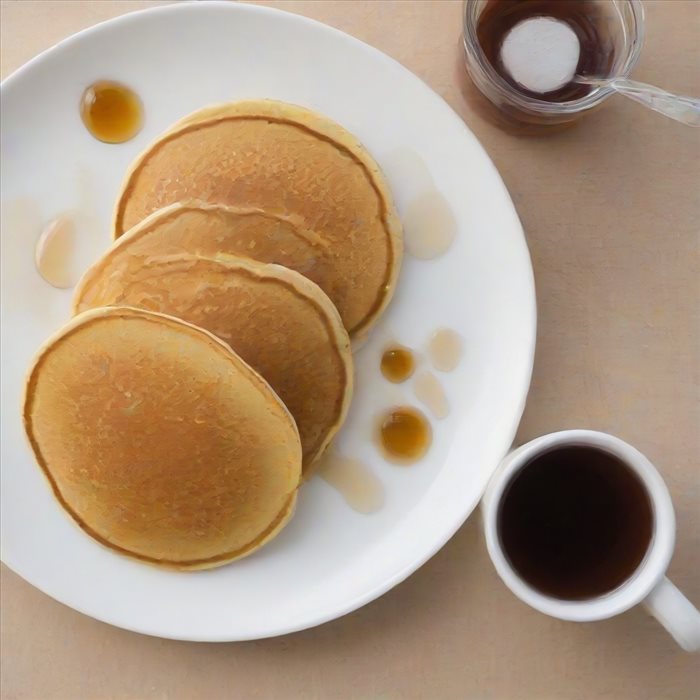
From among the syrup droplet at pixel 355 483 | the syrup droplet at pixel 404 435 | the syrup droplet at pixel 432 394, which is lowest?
the syrup droplet at pixel 355 483

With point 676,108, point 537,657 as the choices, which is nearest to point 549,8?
point 676,108

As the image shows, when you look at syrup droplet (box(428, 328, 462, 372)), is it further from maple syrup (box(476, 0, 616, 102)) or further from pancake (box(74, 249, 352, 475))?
maple syrup (box(476, 0, 616, 102))

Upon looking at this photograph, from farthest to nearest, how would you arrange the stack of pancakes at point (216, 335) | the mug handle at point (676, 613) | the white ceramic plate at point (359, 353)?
the white ceramic plate at point (359, 353)
the stack of pancakes at point (216, 335)
the mug handle at point (676, 613)

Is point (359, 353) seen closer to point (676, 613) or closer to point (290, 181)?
point (290, 181)

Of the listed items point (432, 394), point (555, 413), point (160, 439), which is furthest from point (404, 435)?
point (160, 439)

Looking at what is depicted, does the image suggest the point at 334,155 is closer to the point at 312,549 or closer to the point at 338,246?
the point at 338,246

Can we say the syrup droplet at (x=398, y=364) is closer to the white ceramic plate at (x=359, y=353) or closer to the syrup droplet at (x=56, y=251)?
the white ceramic plate at (x=359, y=353)

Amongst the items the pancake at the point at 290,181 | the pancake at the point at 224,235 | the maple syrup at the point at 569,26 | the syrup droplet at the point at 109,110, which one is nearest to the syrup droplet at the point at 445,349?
the pancake at the point at 290,181

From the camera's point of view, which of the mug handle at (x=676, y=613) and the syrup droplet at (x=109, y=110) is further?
the syrup droplet at (x=109, y=110)

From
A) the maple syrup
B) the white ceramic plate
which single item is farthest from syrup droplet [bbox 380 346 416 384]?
the maple syrup
